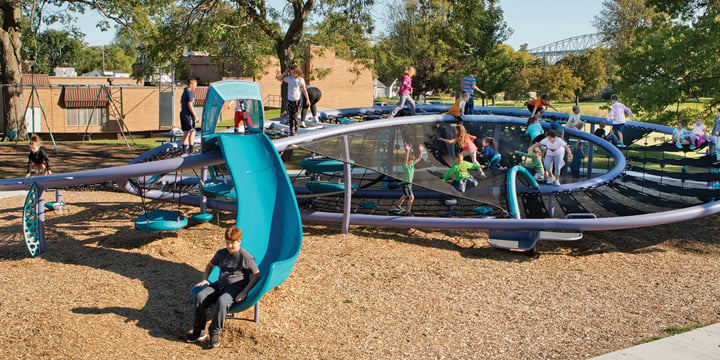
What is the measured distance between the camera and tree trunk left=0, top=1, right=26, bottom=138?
23953 millimetres

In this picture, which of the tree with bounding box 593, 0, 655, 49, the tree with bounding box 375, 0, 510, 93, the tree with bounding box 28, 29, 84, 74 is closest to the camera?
the tree with bounding box 375, 0, 510, 93

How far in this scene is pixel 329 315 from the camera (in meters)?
7.32

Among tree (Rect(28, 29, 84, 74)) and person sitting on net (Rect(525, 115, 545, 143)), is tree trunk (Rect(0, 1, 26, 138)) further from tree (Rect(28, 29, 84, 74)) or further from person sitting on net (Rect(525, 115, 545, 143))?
tree (Rect(28, 29, 84, 74))

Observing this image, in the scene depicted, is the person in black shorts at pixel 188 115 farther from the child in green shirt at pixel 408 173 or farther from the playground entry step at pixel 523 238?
the playground entry step at pixel 523 238

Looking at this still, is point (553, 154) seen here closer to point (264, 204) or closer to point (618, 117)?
point (618, 117)

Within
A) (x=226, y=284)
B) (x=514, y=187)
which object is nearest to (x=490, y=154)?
(x=514, y=187)

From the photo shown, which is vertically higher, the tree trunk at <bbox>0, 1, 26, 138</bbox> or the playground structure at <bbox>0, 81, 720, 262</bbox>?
the tree trunk at <bbox>0, 1, 26, 138</bbox>

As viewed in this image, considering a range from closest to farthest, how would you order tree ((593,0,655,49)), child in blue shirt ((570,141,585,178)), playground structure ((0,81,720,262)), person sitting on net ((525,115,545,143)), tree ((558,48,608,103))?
playground structure ((0,81,720,262)) → person sitting on net ((525,115,545,143)) → child in blue shirt ((570,141,585,178)) → tree ((558,48,608,103)) → tree ((593,0,655,49))

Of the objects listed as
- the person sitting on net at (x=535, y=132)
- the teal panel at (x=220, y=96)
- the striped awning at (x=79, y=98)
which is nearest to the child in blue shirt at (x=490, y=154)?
the person sitting on net at (x=535, y=132)

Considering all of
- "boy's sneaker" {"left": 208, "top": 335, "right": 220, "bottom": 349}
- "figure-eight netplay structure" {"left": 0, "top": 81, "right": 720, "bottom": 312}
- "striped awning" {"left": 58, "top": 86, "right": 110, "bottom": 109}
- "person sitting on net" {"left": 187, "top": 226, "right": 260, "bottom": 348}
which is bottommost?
"boy's sneaker" {"left": 208, "top": 335, "right": 220, "bottom": 349}

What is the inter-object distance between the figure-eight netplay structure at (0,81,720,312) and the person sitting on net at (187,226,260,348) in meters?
0.15

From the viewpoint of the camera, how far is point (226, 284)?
678cm

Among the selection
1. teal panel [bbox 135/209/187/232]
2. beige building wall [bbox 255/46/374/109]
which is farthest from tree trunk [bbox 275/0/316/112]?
beige building wall [bbox 255/46/374/109]

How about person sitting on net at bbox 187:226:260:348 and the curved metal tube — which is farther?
the curved metal tube
